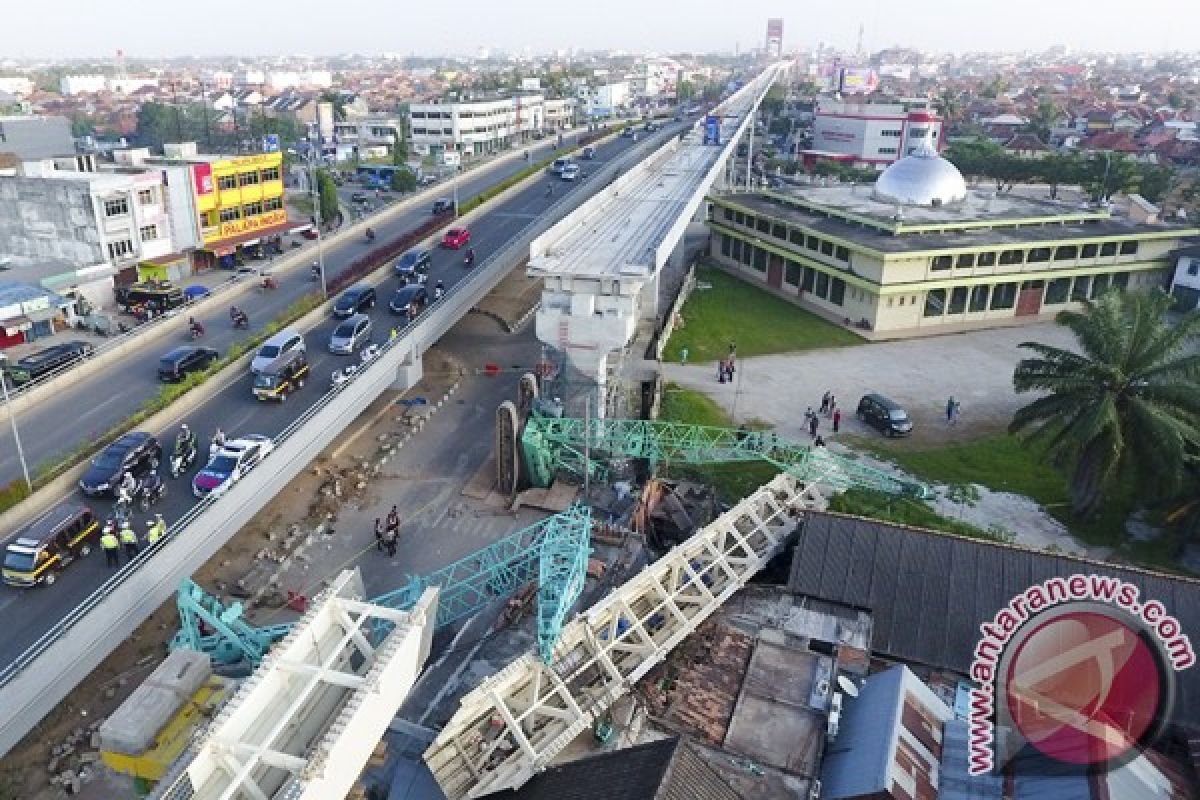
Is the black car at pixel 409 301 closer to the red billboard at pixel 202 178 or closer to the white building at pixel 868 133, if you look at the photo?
the red billboard at pixel 202 178

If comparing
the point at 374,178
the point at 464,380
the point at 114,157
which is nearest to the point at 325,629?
the point at 464,380

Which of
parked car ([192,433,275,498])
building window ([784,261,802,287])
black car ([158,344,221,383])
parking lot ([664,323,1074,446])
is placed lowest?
parking lot ([664,323,1074,446])

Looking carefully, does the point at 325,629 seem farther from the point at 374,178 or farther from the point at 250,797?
the point at 374,178

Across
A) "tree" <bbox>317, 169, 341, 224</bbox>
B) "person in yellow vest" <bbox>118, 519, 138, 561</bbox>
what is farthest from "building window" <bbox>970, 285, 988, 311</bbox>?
"tree" <bbox>317, 169, 341, 224</bbox>

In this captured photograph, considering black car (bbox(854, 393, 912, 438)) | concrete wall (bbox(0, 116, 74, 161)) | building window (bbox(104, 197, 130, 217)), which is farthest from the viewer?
concrete wall (bbox(0, 116, 74, 161))

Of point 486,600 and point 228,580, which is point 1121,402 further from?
point 228,580

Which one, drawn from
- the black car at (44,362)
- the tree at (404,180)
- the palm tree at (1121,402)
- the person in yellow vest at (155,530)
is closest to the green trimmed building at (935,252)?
the palm tree at (1121,402)

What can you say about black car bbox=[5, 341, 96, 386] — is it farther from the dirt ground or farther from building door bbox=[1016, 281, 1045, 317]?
building door bbox=[1016, 281, 1045, 317]
